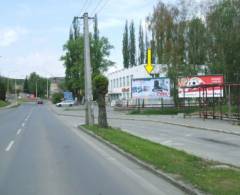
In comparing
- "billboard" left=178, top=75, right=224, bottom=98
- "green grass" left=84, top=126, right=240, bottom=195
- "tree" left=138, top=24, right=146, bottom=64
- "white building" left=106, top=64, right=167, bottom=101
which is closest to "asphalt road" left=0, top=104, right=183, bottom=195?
"green grass" left=84, top=126, right=240, bottom=195

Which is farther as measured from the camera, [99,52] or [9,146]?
[99,52]

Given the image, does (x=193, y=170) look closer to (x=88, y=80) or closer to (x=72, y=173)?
(x=72, y=173)

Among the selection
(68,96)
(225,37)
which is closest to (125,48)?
(68,96)

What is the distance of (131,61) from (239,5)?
2873 inches

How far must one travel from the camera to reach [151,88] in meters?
63.4

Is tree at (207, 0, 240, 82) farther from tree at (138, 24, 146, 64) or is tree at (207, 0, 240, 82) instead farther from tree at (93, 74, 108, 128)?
tree at (138, 24, 146, 64)

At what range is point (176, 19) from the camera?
195 feet

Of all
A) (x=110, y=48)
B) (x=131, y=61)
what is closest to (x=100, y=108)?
(x=131, y=61)

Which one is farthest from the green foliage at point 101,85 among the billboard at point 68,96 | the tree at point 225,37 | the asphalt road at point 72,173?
the billboard at point 68,96

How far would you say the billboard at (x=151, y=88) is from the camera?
203 ft

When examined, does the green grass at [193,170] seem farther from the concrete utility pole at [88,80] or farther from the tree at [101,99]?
the concrete utility pole at [88,80]

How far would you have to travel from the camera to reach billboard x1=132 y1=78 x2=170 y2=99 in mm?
61938

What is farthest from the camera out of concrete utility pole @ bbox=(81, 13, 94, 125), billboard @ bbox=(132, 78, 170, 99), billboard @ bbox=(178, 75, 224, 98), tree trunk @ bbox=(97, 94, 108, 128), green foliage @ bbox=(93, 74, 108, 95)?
billboard @ bbox=(132, 78, 170, 99)

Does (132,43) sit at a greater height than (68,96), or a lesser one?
greater
